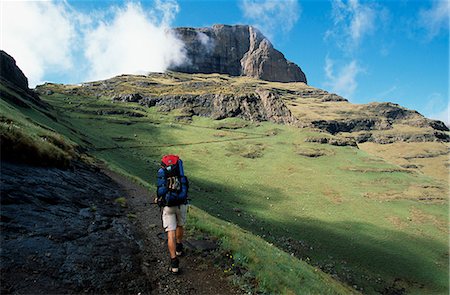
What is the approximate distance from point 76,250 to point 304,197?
5644 centimetres

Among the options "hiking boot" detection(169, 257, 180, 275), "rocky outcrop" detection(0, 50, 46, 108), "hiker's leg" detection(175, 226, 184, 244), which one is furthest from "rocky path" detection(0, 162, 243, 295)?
"rocky outcrop" detection(0, 50, 46, 108)

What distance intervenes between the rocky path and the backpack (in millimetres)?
2631

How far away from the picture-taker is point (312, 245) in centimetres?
4347

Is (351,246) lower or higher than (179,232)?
lower

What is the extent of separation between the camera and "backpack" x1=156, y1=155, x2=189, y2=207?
13.0 metres

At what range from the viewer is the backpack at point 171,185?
1297 centimetres

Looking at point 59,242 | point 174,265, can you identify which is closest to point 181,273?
point 174,265

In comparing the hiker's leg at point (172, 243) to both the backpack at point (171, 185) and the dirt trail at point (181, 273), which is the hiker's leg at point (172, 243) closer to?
the dirt trail at point (181, 273)

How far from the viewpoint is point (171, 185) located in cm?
1305

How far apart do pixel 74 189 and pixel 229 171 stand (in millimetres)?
59265

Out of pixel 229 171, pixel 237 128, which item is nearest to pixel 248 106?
pixel 237 128

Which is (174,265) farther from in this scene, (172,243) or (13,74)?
(13,74)

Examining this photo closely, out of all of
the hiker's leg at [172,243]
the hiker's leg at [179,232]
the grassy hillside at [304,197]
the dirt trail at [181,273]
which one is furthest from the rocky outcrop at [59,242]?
the grassy hillside at [304,197]

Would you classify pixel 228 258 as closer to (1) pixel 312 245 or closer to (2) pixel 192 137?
(1) pixel 312 245
